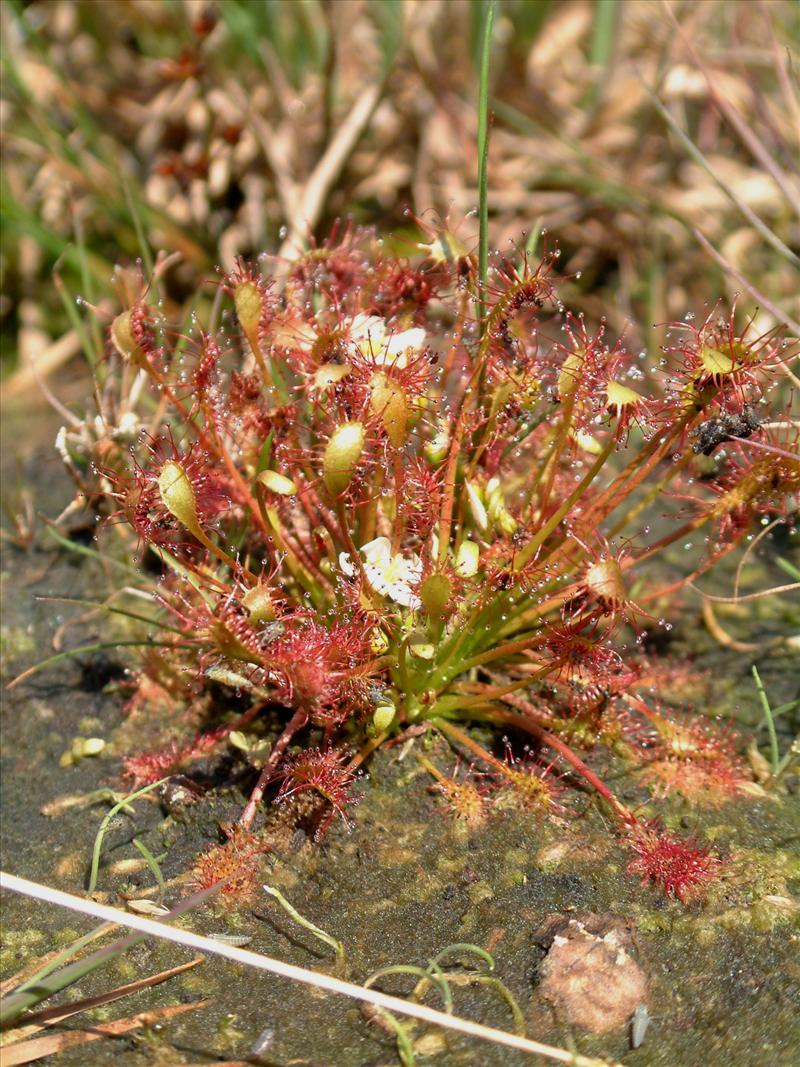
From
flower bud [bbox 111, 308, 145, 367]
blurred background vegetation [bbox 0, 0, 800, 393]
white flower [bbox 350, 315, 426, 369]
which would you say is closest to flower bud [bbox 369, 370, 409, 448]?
white flower [bbox 350, 315, 426, 369]

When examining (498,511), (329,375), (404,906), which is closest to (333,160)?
(498,511)

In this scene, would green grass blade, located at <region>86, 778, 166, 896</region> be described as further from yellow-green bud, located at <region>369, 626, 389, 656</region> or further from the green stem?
the green stem

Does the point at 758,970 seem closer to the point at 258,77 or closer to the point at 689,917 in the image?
the point at 689,917

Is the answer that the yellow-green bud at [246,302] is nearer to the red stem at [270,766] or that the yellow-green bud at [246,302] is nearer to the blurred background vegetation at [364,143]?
the red stem at [270,766]

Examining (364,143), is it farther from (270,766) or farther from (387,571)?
(270,766)

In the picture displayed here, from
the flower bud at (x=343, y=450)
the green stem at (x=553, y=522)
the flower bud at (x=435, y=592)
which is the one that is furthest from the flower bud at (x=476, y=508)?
the flower bud at (x=343, y=450)
